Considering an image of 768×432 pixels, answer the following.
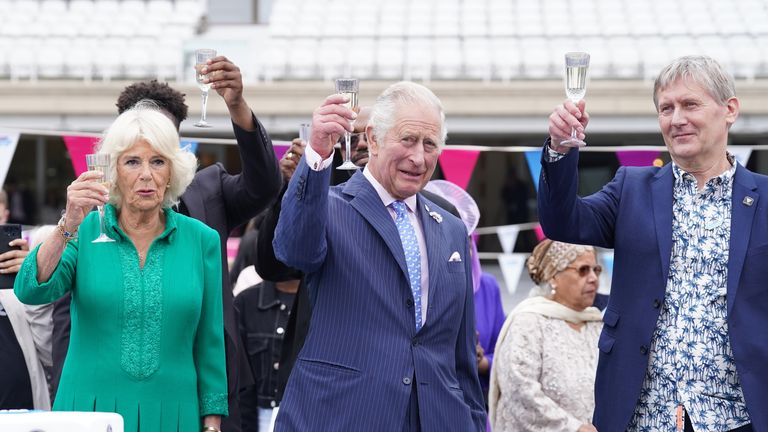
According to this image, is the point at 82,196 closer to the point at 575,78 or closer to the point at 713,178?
the point at 575,78

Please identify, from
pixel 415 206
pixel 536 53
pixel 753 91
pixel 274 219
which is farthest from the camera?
pixel 536 53

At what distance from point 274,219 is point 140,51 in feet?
44.4

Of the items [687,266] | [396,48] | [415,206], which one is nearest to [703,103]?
[687,266]

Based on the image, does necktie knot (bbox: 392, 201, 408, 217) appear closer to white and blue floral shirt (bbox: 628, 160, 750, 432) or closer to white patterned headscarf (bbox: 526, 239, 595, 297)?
→ white and blue floral shirt (bbox: 628, 160, 750, 432)

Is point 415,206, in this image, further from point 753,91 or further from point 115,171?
point 753,91

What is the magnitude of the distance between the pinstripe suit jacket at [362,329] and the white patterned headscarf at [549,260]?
70.1 inches

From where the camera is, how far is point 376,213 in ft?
9.39

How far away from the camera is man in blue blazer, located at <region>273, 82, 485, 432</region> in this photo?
108 inches

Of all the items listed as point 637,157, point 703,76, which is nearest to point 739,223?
point 703,76

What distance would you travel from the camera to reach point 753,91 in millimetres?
14867

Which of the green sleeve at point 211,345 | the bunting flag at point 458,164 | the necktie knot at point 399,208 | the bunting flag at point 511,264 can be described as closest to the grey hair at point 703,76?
the necktie knot at point 399,208

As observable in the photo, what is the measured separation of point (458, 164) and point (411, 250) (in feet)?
14.2

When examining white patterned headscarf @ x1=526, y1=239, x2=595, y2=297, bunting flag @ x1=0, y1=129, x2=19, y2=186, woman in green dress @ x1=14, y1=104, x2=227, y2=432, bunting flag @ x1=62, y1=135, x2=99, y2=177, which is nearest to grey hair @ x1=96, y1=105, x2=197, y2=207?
woman in green dress @ x1=14, y1=104, x2=227, y2=432

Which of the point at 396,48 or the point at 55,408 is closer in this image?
the point at 55,408
